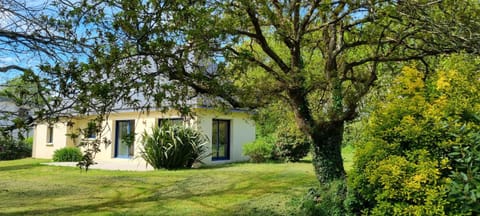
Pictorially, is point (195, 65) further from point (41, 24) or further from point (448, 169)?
point (448, 169)

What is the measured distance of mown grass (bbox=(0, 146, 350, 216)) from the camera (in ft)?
28.9

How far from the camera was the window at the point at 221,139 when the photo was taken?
20.2m

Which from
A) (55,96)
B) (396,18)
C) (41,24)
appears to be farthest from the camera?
(396,18)

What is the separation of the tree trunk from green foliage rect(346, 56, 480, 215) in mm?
3391

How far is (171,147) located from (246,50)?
32.4ft

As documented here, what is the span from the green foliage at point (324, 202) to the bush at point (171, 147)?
9.00 metres

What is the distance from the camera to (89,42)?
572cm

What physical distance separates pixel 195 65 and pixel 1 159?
82.2ft

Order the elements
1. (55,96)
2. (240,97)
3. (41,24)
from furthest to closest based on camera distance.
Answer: (240,97), (41,24), (55,96)

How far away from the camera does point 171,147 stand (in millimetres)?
16094

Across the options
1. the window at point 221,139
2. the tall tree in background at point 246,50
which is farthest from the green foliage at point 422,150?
the window at point 221,139

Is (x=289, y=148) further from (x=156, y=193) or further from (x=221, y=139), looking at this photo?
(x=156, y=193)

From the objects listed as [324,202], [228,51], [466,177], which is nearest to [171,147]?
[324,202]

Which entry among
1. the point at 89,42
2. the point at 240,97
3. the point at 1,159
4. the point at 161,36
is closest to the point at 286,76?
the point at 240,97
